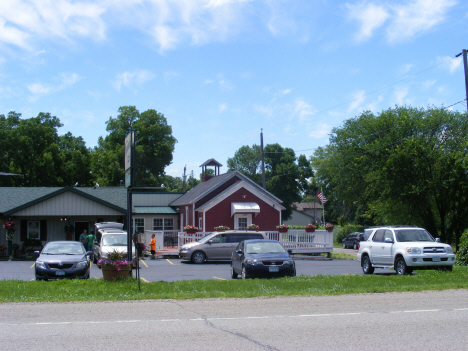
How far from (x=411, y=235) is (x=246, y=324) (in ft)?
36.5

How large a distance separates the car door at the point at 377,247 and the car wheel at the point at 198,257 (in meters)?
9.61

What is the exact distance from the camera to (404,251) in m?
16.5

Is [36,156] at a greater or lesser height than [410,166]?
greater

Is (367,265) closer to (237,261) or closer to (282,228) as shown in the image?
(237,261)

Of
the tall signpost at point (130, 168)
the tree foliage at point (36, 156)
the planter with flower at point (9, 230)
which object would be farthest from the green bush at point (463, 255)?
the tree foliage at point (36, 156)

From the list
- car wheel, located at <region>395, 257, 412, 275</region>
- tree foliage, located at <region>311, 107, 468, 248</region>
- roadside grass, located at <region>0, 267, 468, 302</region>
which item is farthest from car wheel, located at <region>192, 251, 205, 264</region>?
tree foliage, located at <region>311, 107, 468, 248</region>

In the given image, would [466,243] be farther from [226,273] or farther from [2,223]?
[2,223]

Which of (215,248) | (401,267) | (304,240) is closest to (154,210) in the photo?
(304,240)

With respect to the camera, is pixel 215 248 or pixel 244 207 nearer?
pixel 215 248

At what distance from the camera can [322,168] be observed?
229ft

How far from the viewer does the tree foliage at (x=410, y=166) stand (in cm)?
3031

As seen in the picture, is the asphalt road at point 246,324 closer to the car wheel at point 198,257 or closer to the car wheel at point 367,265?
the car wheel at point 367,265

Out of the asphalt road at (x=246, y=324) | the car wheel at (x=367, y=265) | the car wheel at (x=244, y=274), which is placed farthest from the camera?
the car wheel at (x=367, y=265)

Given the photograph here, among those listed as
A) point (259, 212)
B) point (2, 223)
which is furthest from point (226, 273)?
point (2, 223)
